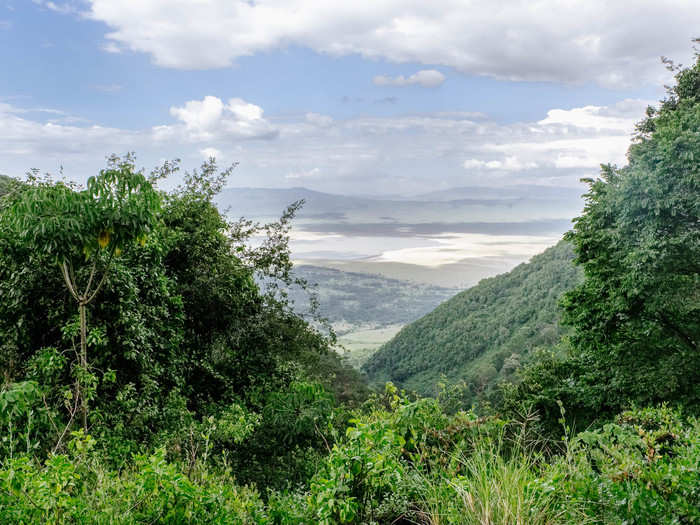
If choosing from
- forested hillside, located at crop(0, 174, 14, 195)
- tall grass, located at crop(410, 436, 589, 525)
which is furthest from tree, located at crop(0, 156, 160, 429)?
forested hillside, located at crop(0, 174, 14, 195)

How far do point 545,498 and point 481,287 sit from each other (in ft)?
200

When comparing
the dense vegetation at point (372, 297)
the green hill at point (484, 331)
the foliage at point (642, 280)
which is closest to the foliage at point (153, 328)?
the foliage at point (642, 280)

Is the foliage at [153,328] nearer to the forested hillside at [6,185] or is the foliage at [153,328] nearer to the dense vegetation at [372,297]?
the forested hillside at [6,185]

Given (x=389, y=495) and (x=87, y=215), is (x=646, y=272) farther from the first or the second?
(x=87, y=215)

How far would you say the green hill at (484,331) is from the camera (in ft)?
129

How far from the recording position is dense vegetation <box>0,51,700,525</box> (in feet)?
9.02

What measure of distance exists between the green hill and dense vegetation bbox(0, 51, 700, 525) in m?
24.9

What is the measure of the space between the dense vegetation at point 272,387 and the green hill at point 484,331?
24.9 m

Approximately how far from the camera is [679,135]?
877 cm

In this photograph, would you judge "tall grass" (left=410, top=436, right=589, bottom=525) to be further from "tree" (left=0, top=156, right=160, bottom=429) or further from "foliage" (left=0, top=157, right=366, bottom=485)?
"tree" (left=0, top=156, right=160, bottom=429)

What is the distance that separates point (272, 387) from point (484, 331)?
4328 centimetres

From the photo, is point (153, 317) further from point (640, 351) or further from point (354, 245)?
point (354, 245)

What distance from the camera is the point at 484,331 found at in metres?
48.8

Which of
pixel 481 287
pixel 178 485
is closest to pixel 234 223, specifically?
pixel 178 485
